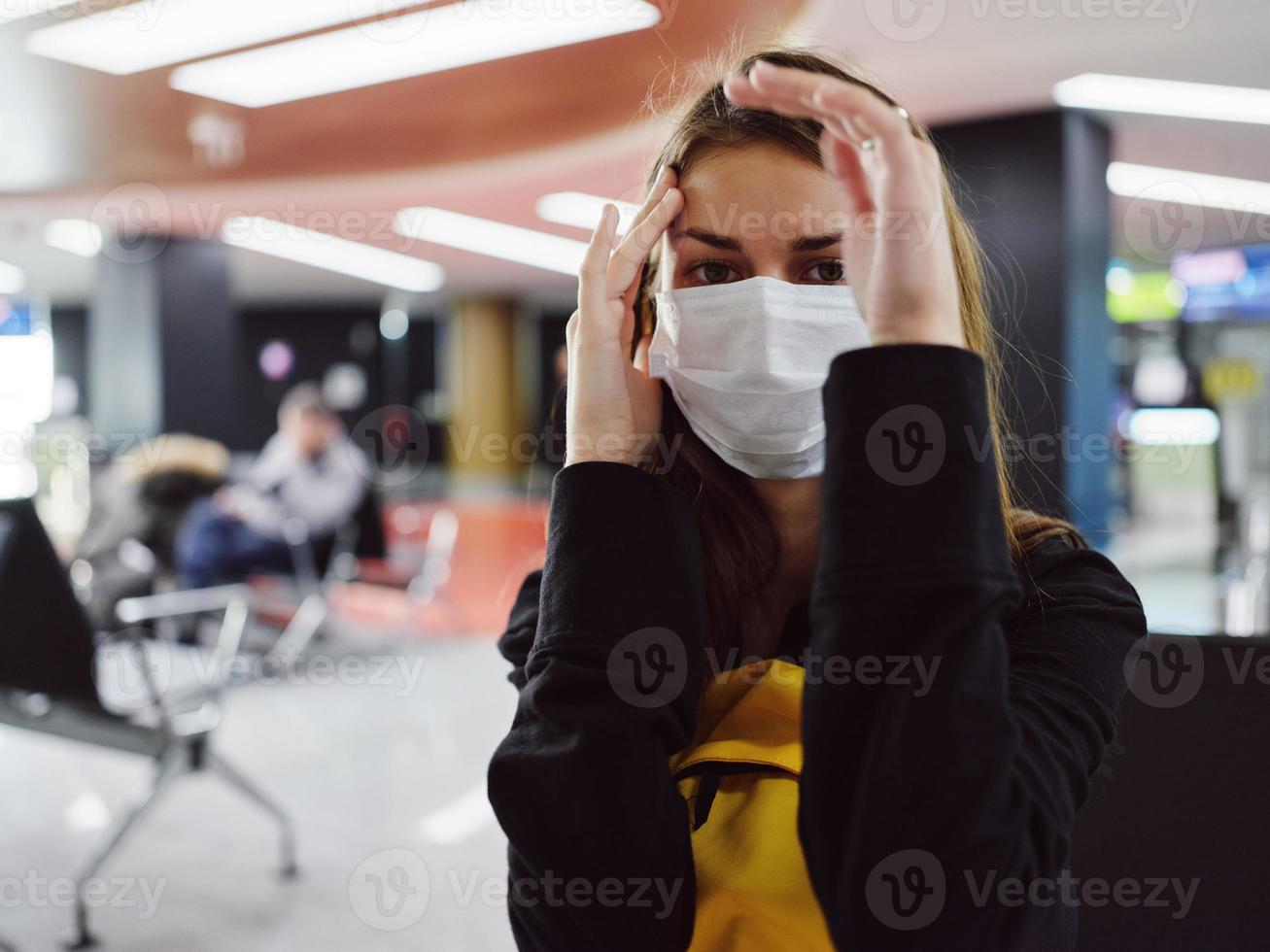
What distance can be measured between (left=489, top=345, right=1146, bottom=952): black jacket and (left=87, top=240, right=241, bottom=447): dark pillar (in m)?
9.89

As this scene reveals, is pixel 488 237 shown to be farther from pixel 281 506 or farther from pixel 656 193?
pixel 656 193

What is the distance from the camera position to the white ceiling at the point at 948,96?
430cm

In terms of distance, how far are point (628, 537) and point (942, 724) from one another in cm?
33

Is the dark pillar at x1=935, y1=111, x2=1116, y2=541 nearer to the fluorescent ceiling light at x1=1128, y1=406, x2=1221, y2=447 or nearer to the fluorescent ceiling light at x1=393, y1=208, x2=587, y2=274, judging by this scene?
the fluorescent ceiling light at x1=393, y1=208, x2=587, y2=274

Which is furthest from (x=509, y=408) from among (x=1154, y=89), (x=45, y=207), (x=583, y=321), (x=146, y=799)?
(x=583, y=321)

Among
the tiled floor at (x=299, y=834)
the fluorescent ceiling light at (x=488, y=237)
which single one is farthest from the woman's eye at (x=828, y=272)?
the fluorescent ceiling light at (x=488, y=237)

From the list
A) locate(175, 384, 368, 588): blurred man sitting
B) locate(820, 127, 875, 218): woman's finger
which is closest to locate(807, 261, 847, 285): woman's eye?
locate(820, 127, 875, 218): woman's finger

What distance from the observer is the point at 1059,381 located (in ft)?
18.6

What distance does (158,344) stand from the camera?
9523 mm

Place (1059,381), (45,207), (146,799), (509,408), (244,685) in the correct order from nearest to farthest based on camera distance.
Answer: (146,799), (244,685), (1059,381), (45,207), (509,408)

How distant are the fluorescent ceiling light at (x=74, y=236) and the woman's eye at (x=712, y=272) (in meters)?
10.2

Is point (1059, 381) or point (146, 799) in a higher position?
point (1059, 381)

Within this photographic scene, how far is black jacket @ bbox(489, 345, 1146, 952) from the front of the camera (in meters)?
0.68

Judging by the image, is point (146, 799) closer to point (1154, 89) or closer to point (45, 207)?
point (1154, 89)
